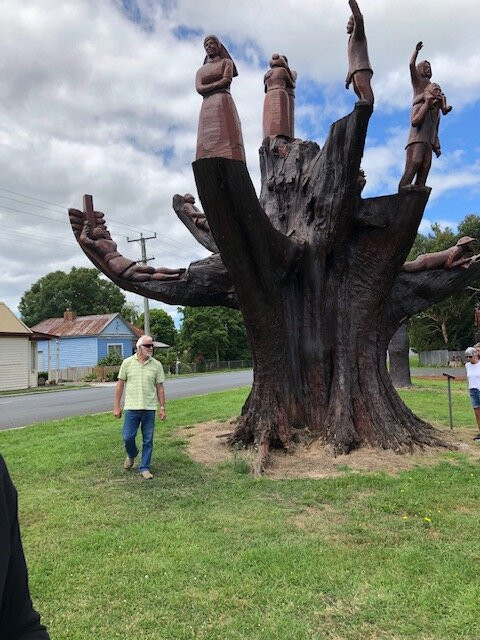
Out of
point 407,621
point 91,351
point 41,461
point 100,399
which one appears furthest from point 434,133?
point 91,351

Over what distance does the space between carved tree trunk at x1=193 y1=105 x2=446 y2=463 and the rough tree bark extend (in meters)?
0.01

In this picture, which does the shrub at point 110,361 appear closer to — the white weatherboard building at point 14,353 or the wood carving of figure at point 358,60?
the white weatherboard building at point 14,353

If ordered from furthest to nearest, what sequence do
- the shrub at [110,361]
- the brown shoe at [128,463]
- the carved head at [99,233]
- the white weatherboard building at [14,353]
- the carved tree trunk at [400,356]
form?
the shrub at [110,361]
the white weatherboard building at [14,353]
the carved tree trunk at [400,356]
the carved head at [99,233]
the brown shoe at [128,463]

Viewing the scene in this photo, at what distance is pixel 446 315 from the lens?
43.5 meters

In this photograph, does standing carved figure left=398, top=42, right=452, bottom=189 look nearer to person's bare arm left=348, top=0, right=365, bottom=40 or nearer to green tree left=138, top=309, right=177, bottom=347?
person's bare arm left=348, top=0, right=365, bottom=40

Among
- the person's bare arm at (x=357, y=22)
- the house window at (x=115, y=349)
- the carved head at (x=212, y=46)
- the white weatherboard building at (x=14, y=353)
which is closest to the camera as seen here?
the carved head at (x=212, y=46)

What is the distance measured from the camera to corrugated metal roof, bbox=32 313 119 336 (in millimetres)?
43688

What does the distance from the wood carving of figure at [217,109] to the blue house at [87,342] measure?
39012mm

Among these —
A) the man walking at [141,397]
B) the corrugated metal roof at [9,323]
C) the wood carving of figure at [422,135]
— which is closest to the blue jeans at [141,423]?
the man walking at [141,397]

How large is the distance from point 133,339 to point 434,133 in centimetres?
4179

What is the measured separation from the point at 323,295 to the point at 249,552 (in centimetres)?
439

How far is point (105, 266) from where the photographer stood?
8.36 meters

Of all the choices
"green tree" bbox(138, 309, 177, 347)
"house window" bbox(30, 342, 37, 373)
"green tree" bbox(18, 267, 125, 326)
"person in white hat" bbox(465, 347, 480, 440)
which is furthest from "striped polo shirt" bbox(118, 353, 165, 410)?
"green tree" bbox(18, 267, 125, 326)

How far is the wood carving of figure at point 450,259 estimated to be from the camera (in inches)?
316
